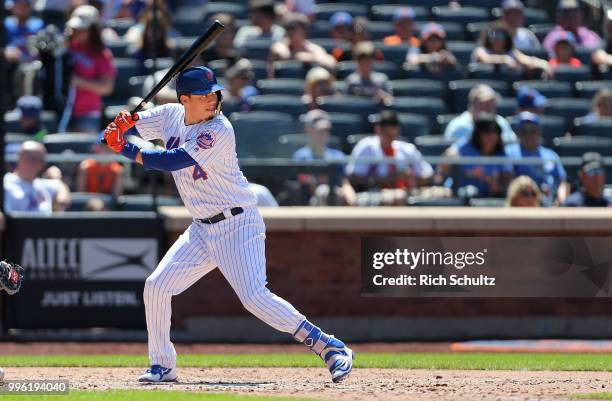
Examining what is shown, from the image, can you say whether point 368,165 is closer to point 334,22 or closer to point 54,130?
point 54,130

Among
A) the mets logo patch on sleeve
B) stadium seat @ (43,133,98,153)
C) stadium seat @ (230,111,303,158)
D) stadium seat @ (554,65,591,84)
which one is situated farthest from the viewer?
stadium seat @ (554,65,591,84)

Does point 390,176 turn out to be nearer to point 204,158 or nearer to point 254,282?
point 254,282

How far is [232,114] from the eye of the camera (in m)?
12.5

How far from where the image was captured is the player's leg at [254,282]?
24.3 ft

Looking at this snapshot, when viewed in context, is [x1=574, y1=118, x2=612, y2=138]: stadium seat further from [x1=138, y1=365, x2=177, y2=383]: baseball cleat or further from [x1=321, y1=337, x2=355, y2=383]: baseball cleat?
[x1=138, y1=365, x2=177, y2=383]: baseball cleat

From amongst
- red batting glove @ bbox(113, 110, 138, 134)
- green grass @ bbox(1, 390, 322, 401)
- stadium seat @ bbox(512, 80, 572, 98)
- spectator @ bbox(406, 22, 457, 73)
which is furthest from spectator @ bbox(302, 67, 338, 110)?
green grass @ bbox(1, 390, 322, 401)

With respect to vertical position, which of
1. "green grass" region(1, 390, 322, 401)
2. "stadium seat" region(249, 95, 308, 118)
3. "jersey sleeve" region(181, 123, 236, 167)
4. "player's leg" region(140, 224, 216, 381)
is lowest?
"green grass" region(1, 390, 322, 401)

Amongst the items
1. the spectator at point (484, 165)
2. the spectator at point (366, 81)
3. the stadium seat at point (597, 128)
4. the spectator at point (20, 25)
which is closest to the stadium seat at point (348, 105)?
the spectator at point (366, 81)

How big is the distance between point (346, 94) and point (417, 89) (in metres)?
0.80

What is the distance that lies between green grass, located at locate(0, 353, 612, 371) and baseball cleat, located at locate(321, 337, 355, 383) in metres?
1.52

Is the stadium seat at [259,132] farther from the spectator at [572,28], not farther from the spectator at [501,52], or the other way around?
the spectator at [572,28]

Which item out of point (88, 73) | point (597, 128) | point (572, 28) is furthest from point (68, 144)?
point (572, 28)

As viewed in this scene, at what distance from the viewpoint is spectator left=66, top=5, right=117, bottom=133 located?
12773 mm

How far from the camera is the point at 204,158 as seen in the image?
284 inches
